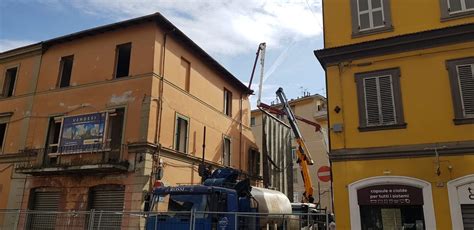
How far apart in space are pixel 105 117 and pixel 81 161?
2.21 metres

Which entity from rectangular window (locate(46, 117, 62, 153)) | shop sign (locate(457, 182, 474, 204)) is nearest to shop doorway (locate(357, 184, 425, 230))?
shop sign (locate(457, 182, 474, 204))

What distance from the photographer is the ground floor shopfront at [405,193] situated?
35.6 feet

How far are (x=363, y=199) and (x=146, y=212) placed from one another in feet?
21.1

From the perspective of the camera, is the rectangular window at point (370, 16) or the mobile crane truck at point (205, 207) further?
the rectangular window at point (370, 16)

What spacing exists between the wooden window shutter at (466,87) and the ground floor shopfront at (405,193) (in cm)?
137

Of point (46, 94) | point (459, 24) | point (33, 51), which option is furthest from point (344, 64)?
point (33, 51)

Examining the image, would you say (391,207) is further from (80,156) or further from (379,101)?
(80,156)

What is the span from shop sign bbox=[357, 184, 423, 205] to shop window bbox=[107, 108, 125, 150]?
1112 centimetres

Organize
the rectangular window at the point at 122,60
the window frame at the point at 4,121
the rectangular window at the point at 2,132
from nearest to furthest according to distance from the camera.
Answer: the rectangular window at the point at 122,60
the window frame at the point at 4,121
the rectangular window at the point at 2,132

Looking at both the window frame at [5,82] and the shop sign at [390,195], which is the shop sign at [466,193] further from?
the window frame at [5,82]

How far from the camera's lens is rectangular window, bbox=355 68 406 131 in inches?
476

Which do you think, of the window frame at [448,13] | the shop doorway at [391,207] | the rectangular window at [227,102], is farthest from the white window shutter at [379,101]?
the rectangular window at [227,102]

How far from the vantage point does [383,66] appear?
12.6 metres

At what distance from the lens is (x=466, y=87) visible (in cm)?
1153
